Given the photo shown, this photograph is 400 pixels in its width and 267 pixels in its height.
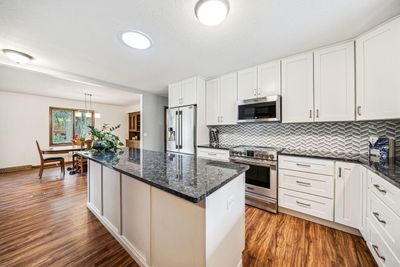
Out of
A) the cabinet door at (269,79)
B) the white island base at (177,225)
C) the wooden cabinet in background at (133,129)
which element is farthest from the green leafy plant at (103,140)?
the wooden cabinet in background at (133,129)

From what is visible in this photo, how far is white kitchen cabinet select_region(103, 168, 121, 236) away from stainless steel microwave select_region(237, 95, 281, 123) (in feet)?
6.97

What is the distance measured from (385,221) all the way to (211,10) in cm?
218

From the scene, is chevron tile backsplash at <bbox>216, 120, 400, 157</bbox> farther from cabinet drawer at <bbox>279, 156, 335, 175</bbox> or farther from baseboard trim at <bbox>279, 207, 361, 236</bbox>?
baseboard trim at <bbox>279, 207, 361, 236</bbox>

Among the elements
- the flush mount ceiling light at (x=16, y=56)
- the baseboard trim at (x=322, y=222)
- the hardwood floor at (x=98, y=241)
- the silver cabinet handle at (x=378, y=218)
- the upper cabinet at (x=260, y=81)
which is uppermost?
the flush mount ceiling light at (x=16, y=56)

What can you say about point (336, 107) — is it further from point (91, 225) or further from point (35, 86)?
point (35, 86)

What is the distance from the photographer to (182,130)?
11.0 feet

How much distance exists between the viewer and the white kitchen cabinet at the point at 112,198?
1.62 m

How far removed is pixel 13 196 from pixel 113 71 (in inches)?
115

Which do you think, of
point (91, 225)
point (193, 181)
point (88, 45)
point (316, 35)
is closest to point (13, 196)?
point (91, 225)

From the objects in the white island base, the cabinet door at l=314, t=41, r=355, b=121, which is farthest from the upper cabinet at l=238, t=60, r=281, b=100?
the white island base

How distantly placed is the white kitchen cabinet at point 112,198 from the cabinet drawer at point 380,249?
2259 millimetres

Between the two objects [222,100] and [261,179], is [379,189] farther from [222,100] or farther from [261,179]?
[222,100]

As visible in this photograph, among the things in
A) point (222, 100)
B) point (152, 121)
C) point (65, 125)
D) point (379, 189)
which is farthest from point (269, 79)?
point (65, 125)

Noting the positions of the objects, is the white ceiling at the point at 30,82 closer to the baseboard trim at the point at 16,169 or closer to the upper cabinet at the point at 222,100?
the baseboard trim at the point at 16,169
